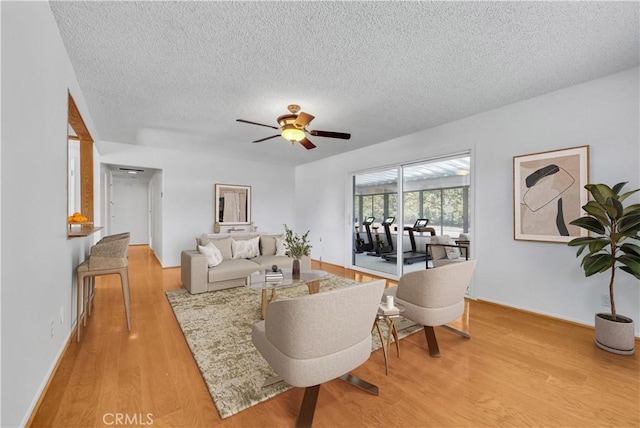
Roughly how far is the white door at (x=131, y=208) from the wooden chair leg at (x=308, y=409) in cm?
967

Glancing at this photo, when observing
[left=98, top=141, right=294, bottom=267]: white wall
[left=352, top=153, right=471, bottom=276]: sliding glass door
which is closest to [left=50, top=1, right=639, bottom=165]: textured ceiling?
[left=352, top=153, right=471, bottom=276]: sliding glass door

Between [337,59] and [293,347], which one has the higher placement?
[337,59]

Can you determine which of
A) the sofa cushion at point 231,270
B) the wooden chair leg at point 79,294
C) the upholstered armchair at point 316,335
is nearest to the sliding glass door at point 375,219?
the sofa cushion at point 231,270

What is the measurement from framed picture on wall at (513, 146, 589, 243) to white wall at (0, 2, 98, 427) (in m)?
4.54

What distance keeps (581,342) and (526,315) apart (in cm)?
67

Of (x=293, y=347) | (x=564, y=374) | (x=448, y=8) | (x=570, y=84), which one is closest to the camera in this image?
(x=293, y=347)

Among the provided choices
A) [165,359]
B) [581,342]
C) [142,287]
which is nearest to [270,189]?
[142,287]

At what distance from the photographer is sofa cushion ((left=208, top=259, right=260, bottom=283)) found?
3.96 metres

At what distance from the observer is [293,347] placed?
4.66 ft

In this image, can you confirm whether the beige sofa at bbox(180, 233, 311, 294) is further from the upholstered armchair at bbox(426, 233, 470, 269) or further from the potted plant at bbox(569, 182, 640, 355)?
the potted plant at bbox(569, 182, 640, 355)

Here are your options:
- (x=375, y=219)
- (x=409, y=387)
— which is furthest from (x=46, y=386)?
(x=375, y=219)

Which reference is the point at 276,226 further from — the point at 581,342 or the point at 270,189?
the point at 581,342

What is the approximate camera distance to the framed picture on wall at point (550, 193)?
9.57ft

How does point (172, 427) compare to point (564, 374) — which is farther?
point (564, 374)
